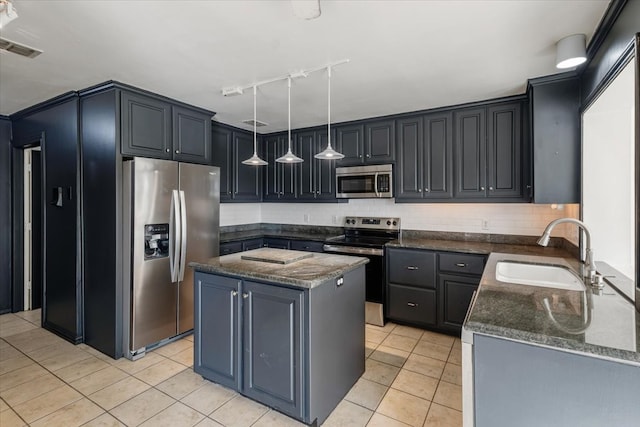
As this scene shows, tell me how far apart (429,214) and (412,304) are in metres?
1.14

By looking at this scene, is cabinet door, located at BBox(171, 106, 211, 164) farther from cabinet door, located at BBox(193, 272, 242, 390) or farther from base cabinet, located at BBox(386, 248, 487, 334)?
base cabinet, located at BBox(386, 248, 487, 334)

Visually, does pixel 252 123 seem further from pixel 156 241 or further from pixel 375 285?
pixel 375 285

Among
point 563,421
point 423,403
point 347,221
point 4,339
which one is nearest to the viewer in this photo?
point 563,421

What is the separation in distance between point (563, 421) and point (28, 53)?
3.66 metres

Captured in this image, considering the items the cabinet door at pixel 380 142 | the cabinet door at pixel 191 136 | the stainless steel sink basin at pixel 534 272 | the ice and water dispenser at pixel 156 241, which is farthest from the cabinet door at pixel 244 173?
the stainless steel sink basin at pixel 534 272

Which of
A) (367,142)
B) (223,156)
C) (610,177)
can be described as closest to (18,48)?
(223,156)

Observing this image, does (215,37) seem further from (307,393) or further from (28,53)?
(307,393)

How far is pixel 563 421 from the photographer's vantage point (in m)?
1.16

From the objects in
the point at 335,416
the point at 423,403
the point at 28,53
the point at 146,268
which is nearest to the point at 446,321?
the point at 423,403

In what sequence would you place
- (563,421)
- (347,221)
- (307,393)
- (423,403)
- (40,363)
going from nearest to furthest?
(563,421)
(307,393)
(423,403)
(40,363)
(347,221)

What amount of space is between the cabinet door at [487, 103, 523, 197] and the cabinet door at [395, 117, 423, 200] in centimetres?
72

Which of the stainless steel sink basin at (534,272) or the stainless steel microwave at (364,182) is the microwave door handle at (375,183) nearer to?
the stainless steel microwave at (364,182)

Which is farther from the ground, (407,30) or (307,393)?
(407,30)

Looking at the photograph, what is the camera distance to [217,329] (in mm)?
2342
